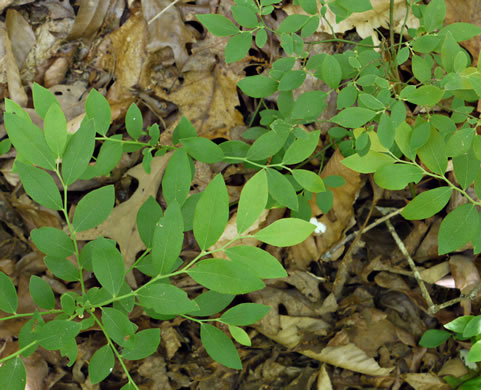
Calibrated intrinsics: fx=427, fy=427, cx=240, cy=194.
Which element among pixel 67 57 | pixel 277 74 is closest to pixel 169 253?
pixel 277 74

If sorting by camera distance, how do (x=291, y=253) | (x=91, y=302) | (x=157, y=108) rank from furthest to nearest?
1. (x=157, y=108)
2. (x=291, y=253)
3. (x=91, y=302)

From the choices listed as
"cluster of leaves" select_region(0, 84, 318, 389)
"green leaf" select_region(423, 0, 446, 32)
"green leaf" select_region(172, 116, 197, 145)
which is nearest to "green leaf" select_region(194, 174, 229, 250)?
"cluster of leaves" select_region(0, 84, 318, 389)

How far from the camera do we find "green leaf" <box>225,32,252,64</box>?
1369 mm

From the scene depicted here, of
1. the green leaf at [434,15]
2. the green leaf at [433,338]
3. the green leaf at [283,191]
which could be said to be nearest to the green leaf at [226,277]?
the green leaf at [283,191]

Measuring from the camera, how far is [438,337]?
6.31 feet

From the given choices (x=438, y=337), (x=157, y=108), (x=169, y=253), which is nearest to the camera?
(x=169, y=253)

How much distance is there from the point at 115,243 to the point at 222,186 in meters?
0.35

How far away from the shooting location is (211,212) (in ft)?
3.29

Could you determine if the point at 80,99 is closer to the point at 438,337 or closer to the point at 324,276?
the point at 324,276

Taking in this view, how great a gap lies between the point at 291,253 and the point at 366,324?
0.47 meters

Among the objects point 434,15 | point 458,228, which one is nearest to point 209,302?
point 458,228

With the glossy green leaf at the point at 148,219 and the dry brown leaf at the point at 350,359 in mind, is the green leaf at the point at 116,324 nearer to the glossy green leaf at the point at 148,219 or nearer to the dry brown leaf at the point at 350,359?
the glossy green leaf at the point at 148,219

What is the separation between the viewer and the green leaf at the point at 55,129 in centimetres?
112

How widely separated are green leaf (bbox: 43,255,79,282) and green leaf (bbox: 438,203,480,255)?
108cm
